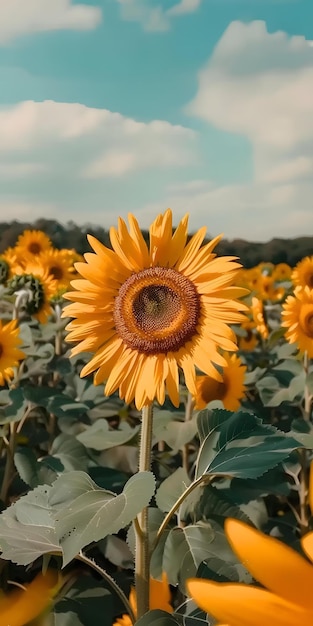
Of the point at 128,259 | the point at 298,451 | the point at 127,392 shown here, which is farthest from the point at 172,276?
the point at 298,451

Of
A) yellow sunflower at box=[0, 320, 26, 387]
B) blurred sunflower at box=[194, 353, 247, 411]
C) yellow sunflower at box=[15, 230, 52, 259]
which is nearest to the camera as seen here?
yellow sunflower at box=[0, 320, 26, 387]

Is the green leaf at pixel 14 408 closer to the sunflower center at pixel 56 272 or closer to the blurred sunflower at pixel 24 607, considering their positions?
the blurred sunflower at pixel 24 607

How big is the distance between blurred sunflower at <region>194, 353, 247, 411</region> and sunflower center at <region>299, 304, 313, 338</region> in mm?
361

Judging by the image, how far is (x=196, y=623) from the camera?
140 cm

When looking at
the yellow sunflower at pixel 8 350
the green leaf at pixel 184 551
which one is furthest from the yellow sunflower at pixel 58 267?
the green leaf at pixel 184 551

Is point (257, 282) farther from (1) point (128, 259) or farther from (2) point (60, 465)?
(1) point (128, 259)

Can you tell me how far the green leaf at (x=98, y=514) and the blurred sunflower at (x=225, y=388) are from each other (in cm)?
180

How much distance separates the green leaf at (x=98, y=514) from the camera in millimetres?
1227

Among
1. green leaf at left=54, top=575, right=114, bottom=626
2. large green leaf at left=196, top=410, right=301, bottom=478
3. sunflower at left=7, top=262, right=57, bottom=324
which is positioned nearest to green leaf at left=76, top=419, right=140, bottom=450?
green leaf at left=54, top=575, right=114, bottom=626

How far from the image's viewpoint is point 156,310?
1.78 metres

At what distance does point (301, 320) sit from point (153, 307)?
1564mm

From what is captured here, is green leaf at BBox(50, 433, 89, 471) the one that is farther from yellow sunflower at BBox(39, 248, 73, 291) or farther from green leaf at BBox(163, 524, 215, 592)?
yellow sunflower at BBox(39, 248, 73, 291)

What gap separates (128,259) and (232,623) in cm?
142

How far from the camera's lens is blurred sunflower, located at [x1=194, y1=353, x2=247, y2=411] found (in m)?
3.17
